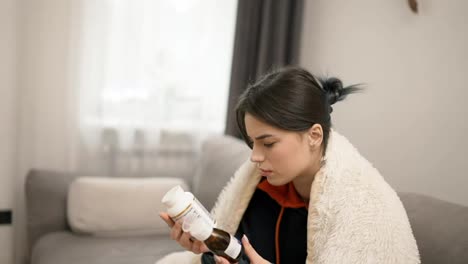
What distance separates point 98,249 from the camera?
2000 mm

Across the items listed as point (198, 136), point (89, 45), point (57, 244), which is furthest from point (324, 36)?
point (57, 244)

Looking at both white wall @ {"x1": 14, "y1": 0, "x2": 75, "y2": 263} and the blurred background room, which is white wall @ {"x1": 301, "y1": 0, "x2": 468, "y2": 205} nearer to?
the blurred background room

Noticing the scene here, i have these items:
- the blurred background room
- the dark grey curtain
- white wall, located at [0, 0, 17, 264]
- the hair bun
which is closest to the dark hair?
the hair bun

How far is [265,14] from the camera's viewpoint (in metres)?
2.48

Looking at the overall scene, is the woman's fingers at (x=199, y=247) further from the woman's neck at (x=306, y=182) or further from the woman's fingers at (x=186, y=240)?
the woman's neck at (x=306, y=182)

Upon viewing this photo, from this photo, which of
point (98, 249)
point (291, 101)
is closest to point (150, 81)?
point (98, 249)

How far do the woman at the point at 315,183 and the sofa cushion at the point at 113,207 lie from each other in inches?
41.5

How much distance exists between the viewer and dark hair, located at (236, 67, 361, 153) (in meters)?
1.10

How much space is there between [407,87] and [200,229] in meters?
1.25

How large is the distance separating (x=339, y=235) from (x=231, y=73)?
→ 5.12 feet

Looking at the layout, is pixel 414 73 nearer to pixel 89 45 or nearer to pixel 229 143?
pixel 229 143

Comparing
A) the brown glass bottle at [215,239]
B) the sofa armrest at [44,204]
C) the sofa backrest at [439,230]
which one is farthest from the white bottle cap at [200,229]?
the sofa armrest at [44,204]

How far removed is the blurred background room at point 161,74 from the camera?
205 centimetres

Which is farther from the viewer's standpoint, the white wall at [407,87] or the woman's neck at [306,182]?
the white wall at [407,87]
